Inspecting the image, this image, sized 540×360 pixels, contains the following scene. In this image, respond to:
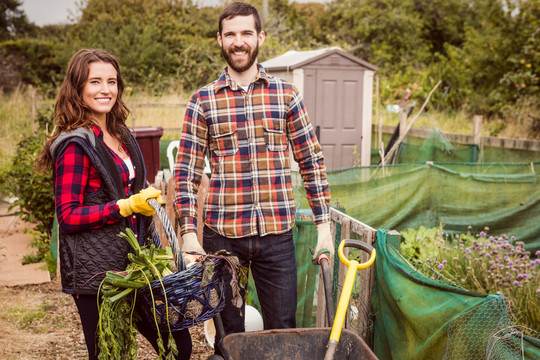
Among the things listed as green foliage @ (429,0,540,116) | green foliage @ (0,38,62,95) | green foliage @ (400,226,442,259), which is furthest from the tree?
green foliage @ (400,226,442,259)

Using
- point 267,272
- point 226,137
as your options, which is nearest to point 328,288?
point 267,272

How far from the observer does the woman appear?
218cm

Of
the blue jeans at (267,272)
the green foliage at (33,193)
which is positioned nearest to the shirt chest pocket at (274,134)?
the blue jeans at (267,272)

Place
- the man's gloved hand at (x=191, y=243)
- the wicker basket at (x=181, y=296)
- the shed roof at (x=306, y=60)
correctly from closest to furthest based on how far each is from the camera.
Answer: the wicker basket at (x=181, y=296), the man's gloved hand at (x=191, y=243), the shed roof at (x=306, y=60)

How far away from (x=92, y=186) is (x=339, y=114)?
8709mm

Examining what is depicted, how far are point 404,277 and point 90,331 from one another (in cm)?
139

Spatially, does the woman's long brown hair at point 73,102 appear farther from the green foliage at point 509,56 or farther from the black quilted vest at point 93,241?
the green foliage at point 509,56

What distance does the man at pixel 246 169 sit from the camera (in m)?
2.57

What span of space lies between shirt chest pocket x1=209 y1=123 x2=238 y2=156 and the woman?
378mm

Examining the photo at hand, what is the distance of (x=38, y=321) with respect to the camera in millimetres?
4586

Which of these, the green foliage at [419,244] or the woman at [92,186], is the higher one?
the woman at [92,186]

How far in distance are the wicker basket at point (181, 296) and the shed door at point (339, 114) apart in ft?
28.0

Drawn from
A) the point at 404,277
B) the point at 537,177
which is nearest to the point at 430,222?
the point at 537,177

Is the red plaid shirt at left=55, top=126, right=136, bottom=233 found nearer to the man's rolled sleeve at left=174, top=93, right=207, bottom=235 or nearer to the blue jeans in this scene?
the man's rolled sleeve at left=174, top=93, right=207, bottom=235
